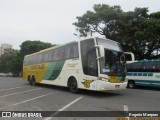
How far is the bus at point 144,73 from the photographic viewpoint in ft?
66.1

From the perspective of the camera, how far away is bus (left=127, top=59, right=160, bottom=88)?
20.1 meters

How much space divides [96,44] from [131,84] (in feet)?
30.5

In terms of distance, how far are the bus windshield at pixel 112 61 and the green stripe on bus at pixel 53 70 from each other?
171 inches

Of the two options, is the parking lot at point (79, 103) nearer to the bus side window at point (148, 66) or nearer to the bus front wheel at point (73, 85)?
the bus front wheel at point (73, 85)

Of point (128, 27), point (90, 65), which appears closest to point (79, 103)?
point (90, 65)

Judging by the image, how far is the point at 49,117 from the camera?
8.75 metres

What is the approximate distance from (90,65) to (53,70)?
5594 millimetres

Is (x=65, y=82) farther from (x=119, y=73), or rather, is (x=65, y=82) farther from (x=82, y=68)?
(x=119, y=73)

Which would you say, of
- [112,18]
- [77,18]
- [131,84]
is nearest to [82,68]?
[131,84]

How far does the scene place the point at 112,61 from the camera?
14.6 metres

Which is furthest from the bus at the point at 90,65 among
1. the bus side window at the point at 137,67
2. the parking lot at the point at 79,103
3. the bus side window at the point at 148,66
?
the bus side window at the point at 137,67

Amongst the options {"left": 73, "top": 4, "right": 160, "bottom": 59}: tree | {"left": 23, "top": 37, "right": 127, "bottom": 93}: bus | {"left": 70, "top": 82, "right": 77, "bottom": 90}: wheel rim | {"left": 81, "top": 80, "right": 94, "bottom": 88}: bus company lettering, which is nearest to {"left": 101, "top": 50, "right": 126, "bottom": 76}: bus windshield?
{"left": 23, "top": 37, "right": 127, "bottom": 93}: bus

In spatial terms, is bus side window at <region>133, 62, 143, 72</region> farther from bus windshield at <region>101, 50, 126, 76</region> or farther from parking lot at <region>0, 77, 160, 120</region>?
bus windshield at <region>101, 50, 126, 76</region>

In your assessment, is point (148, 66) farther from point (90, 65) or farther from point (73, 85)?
point (90, 65)
